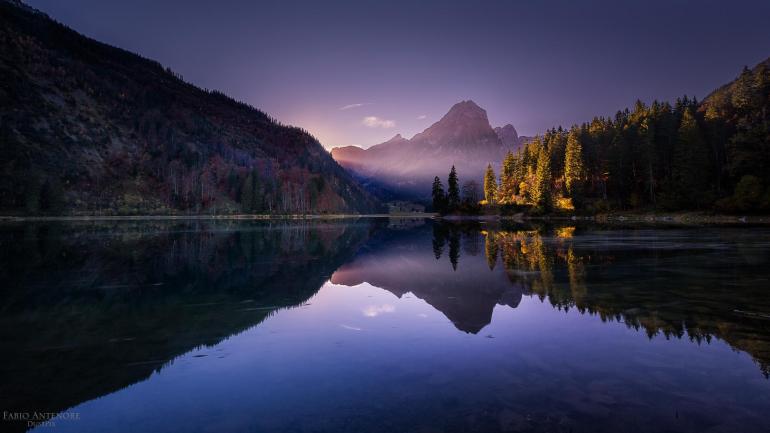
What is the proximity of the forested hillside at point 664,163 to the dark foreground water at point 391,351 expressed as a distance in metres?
67.9

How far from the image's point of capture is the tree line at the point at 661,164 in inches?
2709

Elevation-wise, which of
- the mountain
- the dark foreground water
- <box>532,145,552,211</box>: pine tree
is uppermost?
the mountain

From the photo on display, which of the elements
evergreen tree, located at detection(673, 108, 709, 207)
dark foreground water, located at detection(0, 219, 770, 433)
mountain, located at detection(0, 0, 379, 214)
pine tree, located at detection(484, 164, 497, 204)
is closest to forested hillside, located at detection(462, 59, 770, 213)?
evergreen tree, located at detection(673, 108, 709, 207)

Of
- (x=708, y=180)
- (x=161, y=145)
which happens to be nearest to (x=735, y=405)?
(x=708, y=180)

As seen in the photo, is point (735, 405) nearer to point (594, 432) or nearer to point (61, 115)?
point (594, 432)

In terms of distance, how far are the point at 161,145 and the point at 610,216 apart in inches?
7178

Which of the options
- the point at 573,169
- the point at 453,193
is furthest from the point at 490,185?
the point at 573,169

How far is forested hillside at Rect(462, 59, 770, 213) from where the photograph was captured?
68.7 m

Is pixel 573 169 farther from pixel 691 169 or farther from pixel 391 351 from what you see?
pixel 391 351

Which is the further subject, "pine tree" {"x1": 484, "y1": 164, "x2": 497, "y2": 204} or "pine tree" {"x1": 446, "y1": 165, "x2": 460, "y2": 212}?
"pine tree" {"x1": 446, "y1": 165, "x2": 460, "y2": 212}

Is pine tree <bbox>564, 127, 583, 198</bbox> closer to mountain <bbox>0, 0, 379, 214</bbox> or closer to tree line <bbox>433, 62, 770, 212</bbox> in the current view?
tree line <bbox>433, 62, 770, 212</bbox>

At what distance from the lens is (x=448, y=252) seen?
30.7 metres

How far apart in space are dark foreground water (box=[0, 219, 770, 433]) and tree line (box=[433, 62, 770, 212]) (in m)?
67.0

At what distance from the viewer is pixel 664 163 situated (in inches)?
3447
